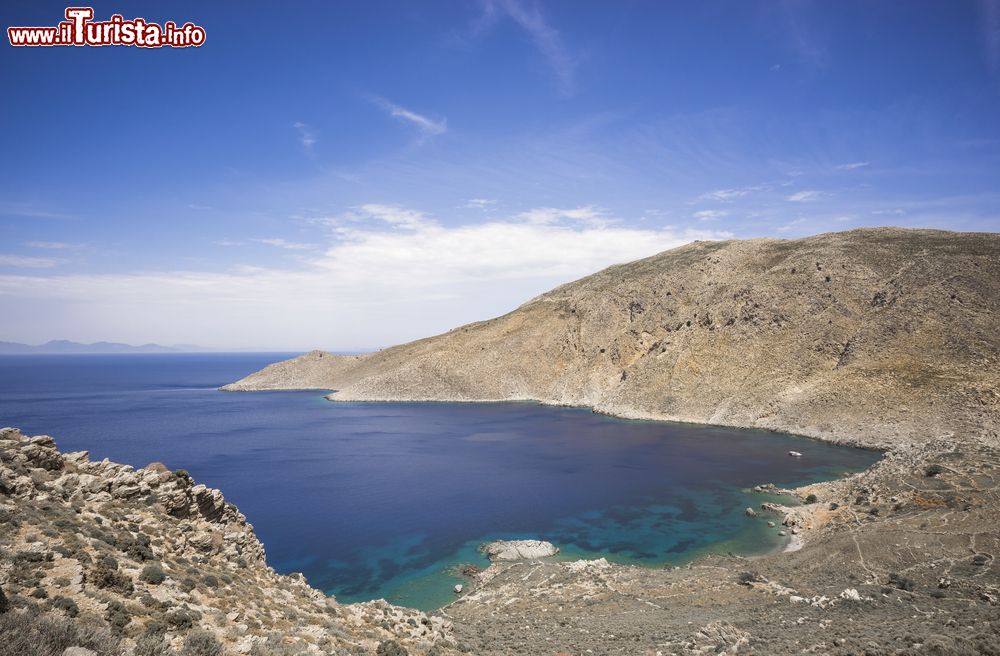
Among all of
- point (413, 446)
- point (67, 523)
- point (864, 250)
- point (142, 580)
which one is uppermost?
point (864, 250)

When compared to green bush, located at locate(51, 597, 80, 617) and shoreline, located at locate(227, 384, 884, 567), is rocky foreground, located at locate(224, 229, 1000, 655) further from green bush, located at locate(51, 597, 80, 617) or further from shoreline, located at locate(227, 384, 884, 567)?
green bush, located at locate(51, 597, 80, 617)

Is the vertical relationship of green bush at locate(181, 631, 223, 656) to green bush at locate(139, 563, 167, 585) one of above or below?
below

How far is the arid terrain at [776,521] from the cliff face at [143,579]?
0.07 meters

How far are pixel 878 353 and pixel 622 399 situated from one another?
35989 millimetres

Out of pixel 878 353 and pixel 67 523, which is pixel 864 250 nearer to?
pixel 878 353

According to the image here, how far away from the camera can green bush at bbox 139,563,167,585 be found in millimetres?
11962

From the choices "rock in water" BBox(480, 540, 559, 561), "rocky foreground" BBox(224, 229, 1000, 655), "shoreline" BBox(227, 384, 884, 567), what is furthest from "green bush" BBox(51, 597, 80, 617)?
"shoreline" BBox(227, 384, 884, 567)

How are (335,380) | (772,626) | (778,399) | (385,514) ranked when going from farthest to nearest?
(335,380) → (778,399) → (385,514) → (772,626)

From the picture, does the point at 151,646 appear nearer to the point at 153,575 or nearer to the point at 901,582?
the point at 153,575

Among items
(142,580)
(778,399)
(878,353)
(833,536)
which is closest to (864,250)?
(878,353)

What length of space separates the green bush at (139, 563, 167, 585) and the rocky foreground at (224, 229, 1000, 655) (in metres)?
9.04

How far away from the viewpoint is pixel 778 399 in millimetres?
68250

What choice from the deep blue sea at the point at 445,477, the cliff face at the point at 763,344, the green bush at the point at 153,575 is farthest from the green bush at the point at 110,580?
the cliff face at the point at 763,344

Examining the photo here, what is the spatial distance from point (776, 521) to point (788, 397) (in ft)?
132
